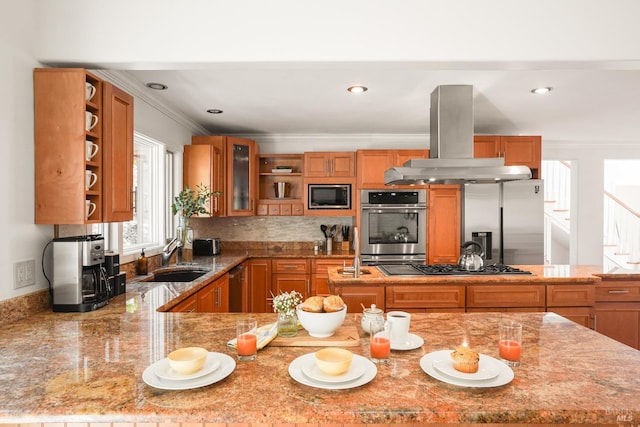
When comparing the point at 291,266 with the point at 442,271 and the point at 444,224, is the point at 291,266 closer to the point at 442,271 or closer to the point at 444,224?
the point at 444,224

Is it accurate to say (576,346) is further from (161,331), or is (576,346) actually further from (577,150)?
(577,150)

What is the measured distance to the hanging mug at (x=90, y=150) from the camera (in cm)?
206

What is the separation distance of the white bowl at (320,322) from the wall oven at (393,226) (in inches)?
132

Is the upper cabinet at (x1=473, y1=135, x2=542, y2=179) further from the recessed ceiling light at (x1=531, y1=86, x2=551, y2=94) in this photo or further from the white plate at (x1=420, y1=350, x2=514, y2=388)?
the white plate at (x1=420, y1=350, x2=514, y2=388)

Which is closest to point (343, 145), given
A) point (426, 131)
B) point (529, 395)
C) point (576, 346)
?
point (426, 131)

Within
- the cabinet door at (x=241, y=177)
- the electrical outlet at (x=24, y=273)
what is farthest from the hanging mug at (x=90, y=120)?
the cabinet door at (x=241, y=177)

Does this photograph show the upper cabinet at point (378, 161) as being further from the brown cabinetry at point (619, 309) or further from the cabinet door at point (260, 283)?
the brown cabinetry at point (619, 309)

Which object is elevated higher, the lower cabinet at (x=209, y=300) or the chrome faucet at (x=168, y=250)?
the chrome faucet at (x=168, y=250)

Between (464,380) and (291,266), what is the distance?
12.6ft

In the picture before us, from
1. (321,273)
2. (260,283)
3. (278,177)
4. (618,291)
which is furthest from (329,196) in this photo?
(618,291)

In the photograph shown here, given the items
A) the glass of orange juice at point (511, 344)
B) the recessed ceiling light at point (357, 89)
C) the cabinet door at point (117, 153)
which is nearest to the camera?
the glass of orange juice at point (511, 344)

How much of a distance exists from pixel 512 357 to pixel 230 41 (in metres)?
1.96

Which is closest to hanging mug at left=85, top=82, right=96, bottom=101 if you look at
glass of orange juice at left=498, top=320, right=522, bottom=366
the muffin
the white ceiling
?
the white ceiling

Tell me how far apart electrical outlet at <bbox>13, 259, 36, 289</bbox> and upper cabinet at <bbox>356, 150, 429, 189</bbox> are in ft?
12.0
